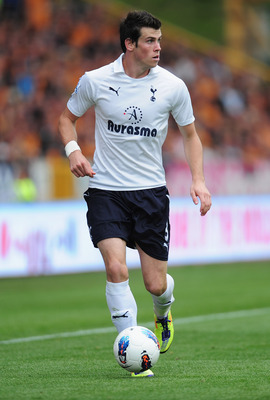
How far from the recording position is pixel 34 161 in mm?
17578

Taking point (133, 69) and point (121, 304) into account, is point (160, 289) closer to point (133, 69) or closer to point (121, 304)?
point (121, 304)

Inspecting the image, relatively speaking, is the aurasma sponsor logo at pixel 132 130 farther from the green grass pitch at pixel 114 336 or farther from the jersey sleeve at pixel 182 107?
the green grass pitch at pixel 114 336

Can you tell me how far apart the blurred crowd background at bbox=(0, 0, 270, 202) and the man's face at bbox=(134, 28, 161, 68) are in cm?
1088

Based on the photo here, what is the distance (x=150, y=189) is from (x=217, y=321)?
389 cm

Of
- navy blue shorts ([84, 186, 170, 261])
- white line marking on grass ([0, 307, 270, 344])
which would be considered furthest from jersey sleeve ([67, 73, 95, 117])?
white line marking on grass ([0, 307, 270, 344])

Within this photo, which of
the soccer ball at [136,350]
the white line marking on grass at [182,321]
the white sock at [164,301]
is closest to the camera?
the soccer ball at [136,350]

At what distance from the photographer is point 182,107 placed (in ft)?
20.9

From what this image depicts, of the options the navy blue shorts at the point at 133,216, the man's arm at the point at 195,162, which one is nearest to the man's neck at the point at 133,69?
the man's arm at the point at 195,162

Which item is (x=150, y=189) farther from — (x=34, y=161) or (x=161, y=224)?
(x=34, y=161)

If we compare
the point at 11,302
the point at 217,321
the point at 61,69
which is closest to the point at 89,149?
the point at 61,69

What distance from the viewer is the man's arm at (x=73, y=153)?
5.96 meters

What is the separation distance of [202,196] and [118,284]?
852 mm

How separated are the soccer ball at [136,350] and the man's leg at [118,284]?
0.11 metres

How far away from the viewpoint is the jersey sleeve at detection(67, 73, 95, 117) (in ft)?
20.5
